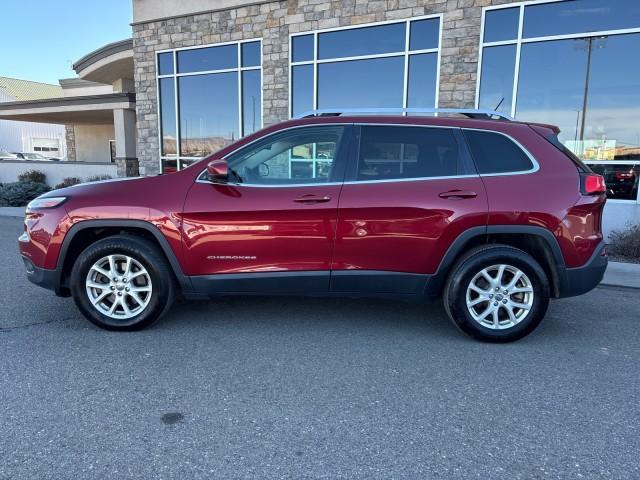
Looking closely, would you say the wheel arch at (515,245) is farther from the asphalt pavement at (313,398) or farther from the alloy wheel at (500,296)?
the asphalt pavement at (313,398)

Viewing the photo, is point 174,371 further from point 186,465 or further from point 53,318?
point 53,318

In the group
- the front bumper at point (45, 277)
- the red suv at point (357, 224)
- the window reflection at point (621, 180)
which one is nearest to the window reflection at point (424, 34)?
the window reflection at point (621, 180)

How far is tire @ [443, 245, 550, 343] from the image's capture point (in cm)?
373

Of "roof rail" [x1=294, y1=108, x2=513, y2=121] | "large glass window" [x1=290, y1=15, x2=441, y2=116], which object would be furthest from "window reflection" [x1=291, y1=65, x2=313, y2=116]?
"roof rail" [x1=294, y1=108, x2=513, y2=121]

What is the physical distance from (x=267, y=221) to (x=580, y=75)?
319 inches

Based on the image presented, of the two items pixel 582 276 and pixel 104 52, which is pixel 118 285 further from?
pixel 104 52

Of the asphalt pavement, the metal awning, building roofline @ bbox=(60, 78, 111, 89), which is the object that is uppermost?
building roofline @ bbox=(60, 78, 111, 89)

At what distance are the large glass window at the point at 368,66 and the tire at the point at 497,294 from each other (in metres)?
6.81

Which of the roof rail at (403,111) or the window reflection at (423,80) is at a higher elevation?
the window reflection at (423,80)

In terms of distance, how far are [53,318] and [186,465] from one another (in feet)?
9.09

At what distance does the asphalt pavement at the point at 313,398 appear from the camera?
7.56ft

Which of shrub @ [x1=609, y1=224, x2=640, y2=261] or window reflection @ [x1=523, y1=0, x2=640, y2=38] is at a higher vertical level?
window reflection @ [x1=523, y1=0, x2=640, y2=38]

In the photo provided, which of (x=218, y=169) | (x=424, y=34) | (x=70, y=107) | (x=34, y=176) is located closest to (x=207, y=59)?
(x=424, y=34)

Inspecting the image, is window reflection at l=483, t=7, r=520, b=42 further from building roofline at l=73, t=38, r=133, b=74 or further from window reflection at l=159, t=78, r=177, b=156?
building roofline at l=73, t=38, r=133, b=74
